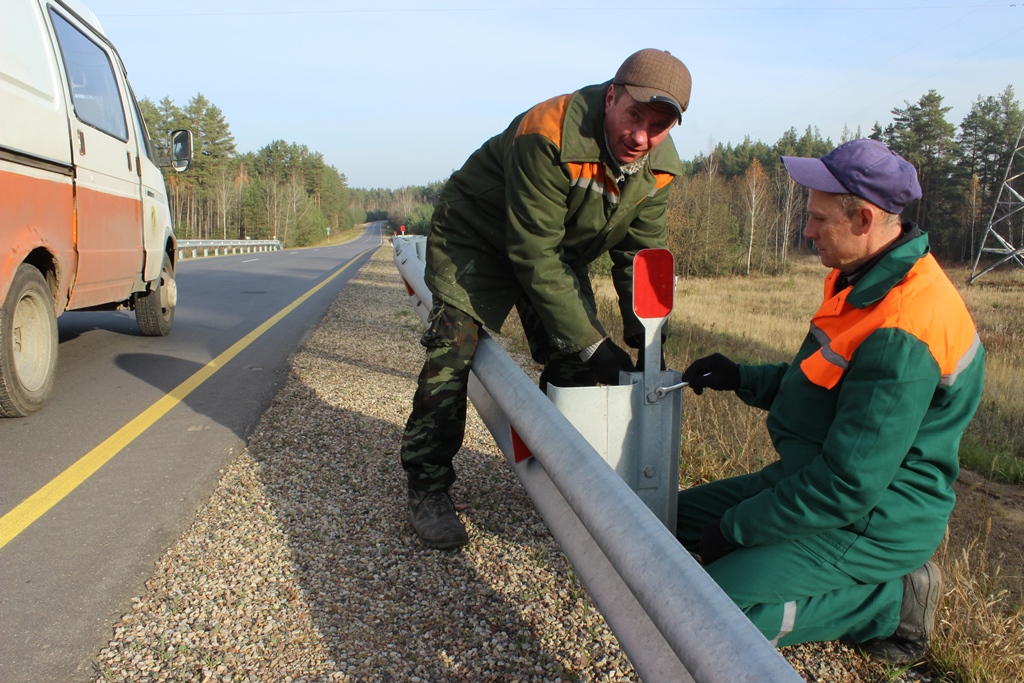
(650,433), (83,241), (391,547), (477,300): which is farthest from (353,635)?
(83,241)

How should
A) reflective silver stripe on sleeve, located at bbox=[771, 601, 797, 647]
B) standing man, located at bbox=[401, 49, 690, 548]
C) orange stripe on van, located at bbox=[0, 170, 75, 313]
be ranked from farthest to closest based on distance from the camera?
orange stripe on van, located at bbox=[0, 170, 75, 313]
standing man, located at bbox=[401, 49, 690, 548]
reflective silver stripe on sleeve, located at bbox=[771, 601, 797, 647]

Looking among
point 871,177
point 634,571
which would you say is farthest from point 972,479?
point 634,571

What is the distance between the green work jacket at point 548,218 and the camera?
2789mm

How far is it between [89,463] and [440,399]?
2124mm

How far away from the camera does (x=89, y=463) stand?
4.07 meters

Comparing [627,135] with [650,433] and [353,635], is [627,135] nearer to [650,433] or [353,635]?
[650,433]

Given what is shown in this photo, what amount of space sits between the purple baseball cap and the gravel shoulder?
4.45ft

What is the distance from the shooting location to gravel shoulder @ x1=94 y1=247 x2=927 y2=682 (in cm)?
224

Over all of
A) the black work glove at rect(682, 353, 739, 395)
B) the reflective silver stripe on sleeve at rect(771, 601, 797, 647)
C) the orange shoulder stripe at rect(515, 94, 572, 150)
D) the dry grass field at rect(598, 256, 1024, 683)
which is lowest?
the dry grass field at rect(598, 256, 1024, 683)

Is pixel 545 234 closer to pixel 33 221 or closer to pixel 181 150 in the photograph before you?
pixel 33 221

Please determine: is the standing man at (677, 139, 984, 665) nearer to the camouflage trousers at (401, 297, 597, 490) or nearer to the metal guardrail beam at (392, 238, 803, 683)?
the metal guardrail beam at (392, 238, 803, 683)

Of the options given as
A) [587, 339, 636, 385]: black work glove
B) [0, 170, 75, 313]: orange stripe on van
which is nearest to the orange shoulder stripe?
[587, 339, 636, 385]: black work glove

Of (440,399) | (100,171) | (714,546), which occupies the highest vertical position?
(100,171)

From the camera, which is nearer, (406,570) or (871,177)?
(871,177)
